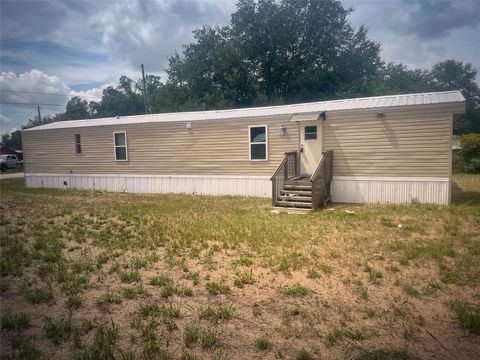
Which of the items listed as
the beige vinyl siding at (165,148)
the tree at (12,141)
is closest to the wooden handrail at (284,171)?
the beige vinyl siding at (165,148)

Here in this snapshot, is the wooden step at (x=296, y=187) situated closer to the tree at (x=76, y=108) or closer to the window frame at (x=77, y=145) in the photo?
the window frame at (x=77, y=145)

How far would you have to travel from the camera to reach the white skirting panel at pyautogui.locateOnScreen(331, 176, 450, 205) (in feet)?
32.6

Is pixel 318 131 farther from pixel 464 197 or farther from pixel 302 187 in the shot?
pixel 464 197

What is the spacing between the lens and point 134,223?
8.33m

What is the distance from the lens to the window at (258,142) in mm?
12320

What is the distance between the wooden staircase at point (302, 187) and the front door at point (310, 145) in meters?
0.51

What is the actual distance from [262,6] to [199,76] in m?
9.10

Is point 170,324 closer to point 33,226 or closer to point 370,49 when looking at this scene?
point 33,226

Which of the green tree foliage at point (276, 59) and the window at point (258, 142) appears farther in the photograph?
the green tree foliage at point (276, 59)

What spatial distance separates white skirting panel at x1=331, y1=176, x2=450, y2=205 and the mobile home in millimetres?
32


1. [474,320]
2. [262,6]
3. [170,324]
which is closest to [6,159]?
[262,6]

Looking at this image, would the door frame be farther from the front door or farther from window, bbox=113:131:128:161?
window, bbox=113:131:128:161

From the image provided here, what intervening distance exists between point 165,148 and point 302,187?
6923 mm

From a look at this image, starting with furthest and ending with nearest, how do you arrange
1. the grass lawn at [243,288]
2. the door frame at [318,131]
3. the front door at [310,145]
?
the front door at [310,145] < the door frame at [318,131] < the grass lawn at [243,288]
